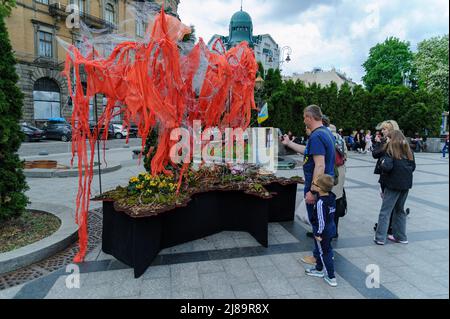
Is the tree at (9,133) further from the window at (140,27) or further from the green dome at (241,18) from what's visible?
the green dome at (241,18)

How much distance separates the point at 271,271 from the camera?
12.0 feet

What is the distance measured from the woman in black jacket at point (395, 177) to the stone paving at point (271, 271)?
43cm

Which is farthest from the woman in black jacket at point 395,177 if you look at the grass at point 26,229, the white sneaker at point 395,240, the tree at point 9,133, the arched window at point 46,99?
the arched window at point 46,99

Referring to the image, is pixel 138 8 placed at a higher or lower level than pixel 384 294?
higher

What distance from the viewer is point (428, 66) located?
27.1 metres

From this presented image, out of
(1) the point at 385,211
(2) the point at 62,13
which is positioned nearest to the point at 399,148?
(1) the point at 385,211

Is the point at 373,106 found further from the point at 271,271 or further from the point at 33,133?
the point at 33,133

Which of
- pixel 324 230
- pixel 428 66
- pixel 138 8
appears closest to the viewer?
pixel 324 230

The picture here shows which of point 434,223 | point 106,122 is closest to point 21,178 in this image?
point 106,122

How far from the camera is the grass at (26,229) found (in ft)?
13.4

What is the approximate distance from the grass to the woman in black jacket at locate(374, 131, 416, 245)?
5093 mm

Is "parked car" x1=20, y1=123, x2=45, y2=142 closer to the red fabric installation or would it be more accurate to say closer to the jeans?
the red fabric installation
